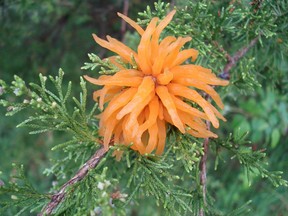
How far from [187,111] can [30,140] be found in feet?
15.0

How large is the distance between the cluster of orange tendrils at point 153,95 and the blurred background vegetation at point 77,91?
1634 mm

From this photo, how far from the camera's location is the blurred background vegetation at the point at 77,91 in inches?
189

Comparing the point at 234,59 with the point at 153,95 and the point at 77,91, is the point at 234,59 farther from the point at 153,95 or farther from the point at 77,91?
the point at 77,91

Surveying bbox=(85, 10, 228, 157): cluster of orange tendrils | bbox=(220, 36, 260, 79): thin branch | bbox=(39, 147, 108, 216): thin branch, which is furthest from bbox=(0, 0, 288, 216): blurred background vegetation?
bbox=(39, 147, 108, 216): thin branch

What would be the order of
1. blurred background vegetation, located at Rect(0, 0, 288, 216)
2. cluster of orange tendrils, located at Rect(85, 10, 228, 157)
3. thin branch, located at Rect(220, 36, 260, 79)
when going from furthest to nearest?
1. blurred background vegetation, located at Rect(0, 0, 288, 216)
2. thin branch, located at Rect(220, 36, 260, 79)
3. cluster of orange tendrils, located at Rect(85, 10, 228, 157)

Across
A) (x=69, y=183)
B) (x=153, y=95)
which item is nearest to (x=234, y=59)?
(x=153, y=95)

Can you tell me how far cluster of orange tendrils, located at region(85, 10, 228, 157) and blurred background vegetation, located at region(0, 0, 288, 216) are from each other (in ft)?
5.36

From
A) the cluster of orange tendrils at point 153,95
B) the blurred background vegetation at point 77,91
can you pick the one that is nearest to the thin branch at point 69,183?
the cluster of orange tendrils at point 153,95

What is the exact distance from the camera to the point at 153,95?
2.52 meters

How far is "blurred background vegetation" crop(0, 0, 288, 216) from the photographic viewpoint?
4.79 meters

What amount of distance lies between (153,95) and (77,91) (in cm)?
384

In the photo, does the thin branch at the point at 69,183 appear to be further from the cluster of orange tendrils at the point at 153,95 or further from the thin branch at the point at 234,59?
the thin branch at the point at 234,59

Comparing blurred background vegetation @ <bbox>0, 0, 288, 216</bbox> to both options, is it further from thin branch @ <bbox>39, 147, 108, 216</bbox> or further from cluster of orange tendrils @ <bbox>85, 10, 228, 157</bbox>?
thin branch @ <bbox>39, 147, 108, 216</bbox>

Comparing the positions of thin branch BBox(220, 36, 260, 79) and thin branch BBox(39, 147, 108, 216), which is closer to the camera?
thin branch BBox(39, 147, 108, 216)
